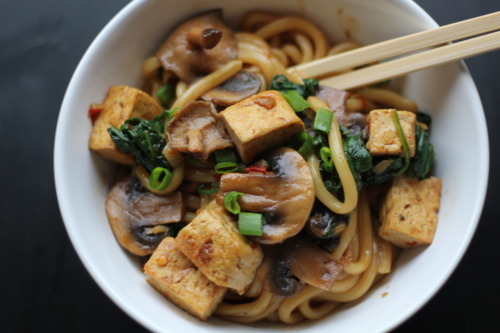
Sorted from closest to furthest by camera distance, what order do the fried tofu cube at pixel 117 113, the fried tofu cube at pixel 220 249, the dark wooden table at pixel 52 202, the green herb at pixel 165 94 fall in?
the fried tofu cube at pixel 220 249 → the fried tofu cube at pixel 117 113 → the green herb at pixel 165 94 → the dark wooden table at pixel 52 202

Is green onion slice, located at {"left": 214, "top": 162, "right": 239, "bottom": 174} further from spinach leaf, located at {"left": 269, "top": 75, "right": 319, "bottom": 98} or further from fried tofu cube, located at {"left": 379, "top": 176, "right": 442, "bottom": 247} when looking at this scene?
fried tofu cube, located at {"left": 379, "top": 176, "right": 442, "bottom": 247}

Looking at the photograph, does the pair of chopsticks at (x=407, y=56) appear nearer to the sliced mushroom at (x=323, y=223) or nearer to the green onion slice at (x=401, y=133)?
the green onion slice at (x=401, y=133)

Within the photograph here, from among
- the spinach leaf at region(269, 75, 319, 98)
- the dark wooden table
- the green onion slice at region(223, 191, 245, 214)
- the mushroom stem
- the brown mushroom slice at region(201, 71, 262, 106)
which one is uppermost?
the mushroom stem

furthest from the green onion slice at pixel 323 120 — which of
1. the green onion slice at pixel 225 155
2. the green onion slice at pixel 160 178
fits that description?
the green onion slice at pixel 160 178

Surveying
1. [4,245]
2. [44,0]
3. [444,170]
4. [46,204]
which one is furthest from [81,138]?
[444,170]

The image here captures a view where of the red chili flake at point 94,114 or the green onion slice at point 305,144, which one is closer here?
the green onion slice at point 305,144

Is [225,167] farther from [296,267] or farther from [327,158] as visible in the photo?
[296,267]

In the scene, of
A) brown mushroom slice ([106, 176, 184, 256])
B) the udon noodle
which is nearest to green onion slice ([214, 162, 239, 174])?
the udon noodle
